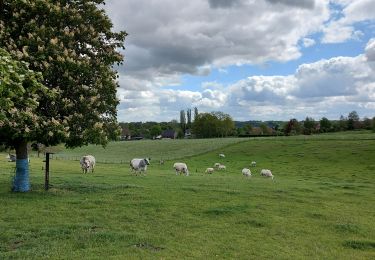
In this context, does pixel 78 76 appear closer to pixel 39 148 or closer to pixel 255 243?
pixel 39 148

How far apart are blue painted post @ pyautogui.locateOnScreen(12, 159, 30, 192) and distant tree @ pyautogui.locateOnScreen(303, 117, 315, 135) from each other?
13321 centimetres

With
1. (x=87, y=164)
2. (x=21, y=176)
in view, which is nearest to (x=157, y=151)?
(x=87, y=164)

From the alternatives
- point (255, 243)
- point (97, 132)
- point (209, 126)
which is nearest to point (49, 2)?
point (97, 132)

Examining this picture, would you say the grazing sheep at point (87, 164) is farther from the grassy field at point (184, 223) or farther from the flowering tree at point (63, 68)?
the flowering tree at point (63, 68)

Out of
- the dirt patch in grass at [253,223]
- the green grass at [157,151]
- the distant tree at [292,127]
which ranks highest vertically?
the distant tree at [292,127]

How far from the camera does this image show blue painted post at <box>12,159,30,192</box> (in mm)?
23781

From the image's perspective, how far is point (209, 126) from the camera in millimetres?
179875

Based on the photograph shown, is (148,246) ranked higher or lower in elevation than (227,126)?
lower

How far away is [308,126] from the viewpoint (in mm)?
155250

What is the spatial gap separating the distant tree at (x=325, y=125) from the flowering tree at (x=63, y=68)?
5214 inches

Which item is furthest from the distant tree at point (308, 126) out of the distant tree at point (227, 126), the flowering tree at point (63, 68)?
the flowering tree at point (63, 68)

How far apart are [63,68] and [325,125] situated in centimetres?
14123

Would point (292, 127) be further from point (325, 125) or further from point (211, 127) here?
point (211, 127)

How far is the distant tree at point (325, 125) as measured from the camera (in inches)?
5817
